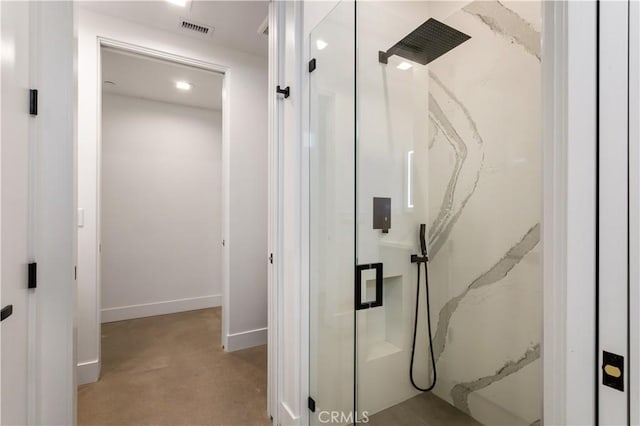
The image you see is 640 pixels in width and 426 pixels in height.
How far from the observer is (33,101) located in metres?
1.07

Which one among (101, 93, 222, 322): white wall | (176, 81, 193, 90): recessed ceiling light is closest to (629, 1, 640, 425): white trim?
(176, 81, 193, 90): recessed ceiling light

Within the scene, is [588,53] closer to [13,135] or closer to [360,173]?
[360,173]

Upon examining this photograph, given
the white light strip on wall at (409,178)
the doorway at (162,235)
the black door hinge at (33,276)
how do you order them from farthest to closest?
the doorway at (162,235) < the white light strip on wall at (409,178) < the black door hinge at (33,276)

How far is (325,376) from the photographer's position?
1.58 meters

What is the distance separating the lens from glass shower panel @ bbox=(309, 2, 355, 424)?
1.57 meters

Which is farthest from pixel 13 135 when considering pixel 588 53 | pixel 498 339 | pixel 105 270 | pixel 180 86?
pixel 105 270

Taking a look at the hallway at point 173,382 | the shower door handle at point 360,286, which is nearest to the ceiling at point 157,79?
the shower door handle at point 360,286

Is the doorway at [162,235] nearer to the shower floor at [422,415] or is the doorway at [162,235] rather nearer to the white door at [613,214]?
the shower floor at [422,415]

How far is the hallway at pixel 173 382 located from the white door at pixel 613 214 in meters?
1.72

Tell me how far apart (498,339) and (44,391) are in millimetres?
2061

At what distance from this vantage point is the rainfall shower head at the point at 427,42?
1748mm

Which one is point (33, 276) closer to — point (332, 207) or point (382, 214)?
point (332, 207)

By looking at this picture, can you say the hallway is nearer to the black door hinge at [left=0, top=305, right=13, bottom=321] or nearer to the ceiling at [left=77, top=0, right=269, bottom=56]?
the black door hinge at [left=0, top=305, right=13, bottom=321]

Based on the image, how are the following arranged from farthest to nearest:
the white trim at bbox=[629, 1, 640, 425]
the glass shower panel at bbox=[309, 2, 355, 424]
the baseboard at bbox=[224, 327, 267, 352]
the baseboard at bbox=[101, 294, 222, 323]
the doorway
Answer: the baseboard at bbox=[101, 294, 222, 323], the baseboard at bbox=[224, 327, 267, 352], the doorway, the glass shower panel at bbox=[309, 2, 355, 424], the white trim at bbox=[629, 1, 640, 425]
